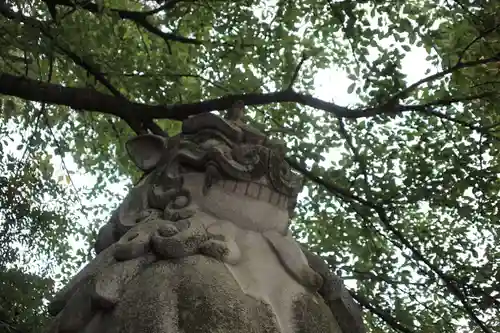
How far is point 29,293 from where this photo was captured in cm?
618

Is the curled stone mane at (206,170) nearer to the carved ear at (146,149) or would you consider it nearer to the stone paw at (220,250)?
the carved ear at (146,149)

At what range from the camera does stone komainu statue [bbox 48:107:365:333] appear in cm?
212

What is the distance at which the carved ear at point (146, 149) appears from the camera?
3.46m

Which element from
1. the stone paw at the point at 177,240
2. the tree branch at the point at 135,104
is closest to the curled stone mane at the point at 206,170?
the stone paw at the point at 177,240

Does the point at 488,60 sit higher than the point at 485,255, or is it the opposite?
the point at 488,60

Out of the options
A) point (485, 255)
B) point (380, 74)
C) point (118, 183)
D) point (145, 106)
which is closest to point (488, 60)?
point (380, 74)

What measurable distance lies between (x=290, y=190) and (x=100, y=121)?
4823mm

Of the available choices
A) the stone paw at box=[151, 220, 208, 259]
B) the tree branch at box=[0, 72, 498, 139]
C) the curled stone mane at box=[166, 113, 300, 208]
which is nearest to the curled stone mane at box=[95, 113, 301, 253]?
the curled stone mane at box=[166, 113, 300, 208]

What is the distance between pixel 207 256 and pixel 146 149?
1.28 meters

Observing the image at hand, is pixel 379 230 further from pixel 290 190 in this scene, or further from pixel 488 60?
pixel 290 190

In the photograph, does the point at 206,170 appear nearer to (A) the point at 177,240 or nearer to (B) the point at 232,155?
(B) the point at 232,155

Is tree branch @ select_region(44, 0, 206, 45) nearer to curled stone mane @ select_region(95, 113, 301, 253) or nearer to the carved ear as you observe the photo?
the carved ear

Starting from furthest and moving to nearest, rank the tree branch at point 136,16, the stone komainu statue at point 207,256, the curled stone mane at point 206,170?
the tree branch at point 136,16 < the curled stone mane at point 206,170 < the stone komainu statue at point 207,256

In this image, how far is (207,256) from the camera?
2.38 m
